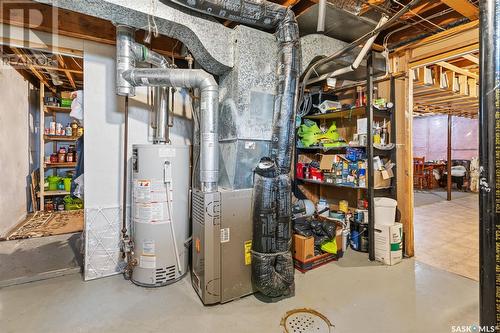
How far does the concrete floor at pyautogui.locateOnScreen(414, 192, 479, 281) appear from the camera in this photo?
280cm

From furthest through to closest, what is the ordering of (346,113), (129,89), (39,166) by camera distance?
1. (39,166)
2. (346,113)
3. (129,89)

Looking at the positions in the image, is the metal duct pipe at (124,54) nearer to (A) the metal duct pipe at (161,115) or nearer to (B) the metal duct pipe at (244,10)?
(A) the metal duct pipe at (161,115)

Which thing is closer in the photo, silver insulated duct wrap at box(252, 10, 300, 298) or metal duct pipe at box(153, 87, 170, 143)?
silver insulated duct wrap at box(252, 10, 300, 298)

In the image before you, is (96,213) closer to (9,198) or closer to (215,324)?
(215,324)

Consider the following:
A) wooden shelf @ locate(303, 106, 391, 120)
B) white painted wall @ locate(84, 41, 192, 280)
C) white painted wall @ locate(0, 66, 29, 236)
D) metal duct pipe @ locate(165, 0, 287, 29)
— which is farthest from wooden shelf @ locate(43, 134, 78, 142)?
wooden shelf @ locate(303, 106, 391, 120)

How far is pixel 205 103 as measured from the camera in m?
2.12

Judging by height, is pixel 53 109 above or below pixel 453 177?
above

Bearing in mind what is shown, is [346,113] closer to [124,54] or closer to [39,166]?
[124,54]

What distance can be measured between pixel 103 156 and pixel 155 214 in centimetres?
88

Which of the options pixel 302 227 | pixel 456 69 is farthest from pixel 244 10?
pixel 456 69

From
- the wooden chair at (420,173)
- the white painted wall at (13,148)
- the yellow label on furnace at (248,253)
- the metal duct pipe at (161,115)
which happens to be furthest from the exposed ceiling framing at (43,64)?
the wooden chair at (420,173)

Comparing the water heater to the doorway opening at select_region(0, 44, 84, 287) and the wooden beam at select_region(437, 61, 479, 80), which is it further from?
the wooden beam at select_region(437, 61, 479, 80)

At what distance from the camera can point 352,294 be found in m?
2.22

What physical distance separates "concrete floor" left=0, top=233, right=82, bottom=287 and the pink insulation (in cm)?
1168
